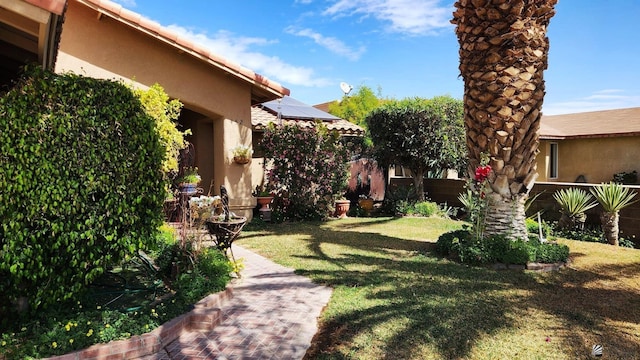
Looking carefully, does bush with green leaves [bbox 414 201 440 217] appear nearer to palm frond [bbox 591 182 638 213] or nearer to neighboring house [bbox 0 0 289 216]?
palm frond [bbox 591 182 638 213]

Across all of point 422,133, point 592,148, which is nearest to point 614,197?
point 422,133

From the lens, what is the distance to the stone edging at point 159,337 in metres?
3.83

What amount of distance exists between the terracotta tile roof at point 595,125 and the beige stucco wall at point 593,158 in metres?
0.53

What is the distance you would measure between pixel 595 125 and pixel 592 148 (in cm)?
177

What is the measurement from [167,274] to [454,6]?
26.4ft

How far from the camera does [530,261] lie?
23.8 ft

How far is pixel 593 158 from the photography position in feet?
67.4

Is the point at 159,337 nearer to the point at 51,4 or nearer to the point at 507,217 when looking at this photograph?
the point at 51,4

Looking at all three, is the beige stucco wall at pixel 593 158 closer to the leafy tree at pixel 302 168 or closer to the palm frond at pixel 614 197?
the palm frond at pixel 614 197

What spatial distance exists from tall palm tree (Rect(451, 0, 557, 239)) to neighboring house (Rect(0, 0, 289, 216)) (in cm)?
608

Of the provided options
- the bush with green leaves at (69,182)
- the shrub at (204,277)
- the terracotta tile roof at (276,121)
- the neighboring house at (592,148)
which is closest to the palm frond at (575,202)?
the terracotta tile roof at (276,121)

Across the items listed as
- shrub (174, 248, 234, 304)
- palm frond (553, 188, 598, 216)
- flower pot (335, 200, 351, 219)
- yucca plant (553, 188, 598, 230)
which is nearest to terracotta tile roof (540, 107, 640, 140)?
palm frond (553, 188, 598, 216)

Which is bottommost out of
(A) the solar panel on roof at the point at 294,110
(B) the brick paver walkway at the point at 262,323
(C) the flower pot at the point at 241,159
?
(B) the brick paver walkway at the point at 262,323

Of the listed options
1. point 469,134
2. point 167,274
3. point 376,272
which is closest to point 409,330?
point 376,272
